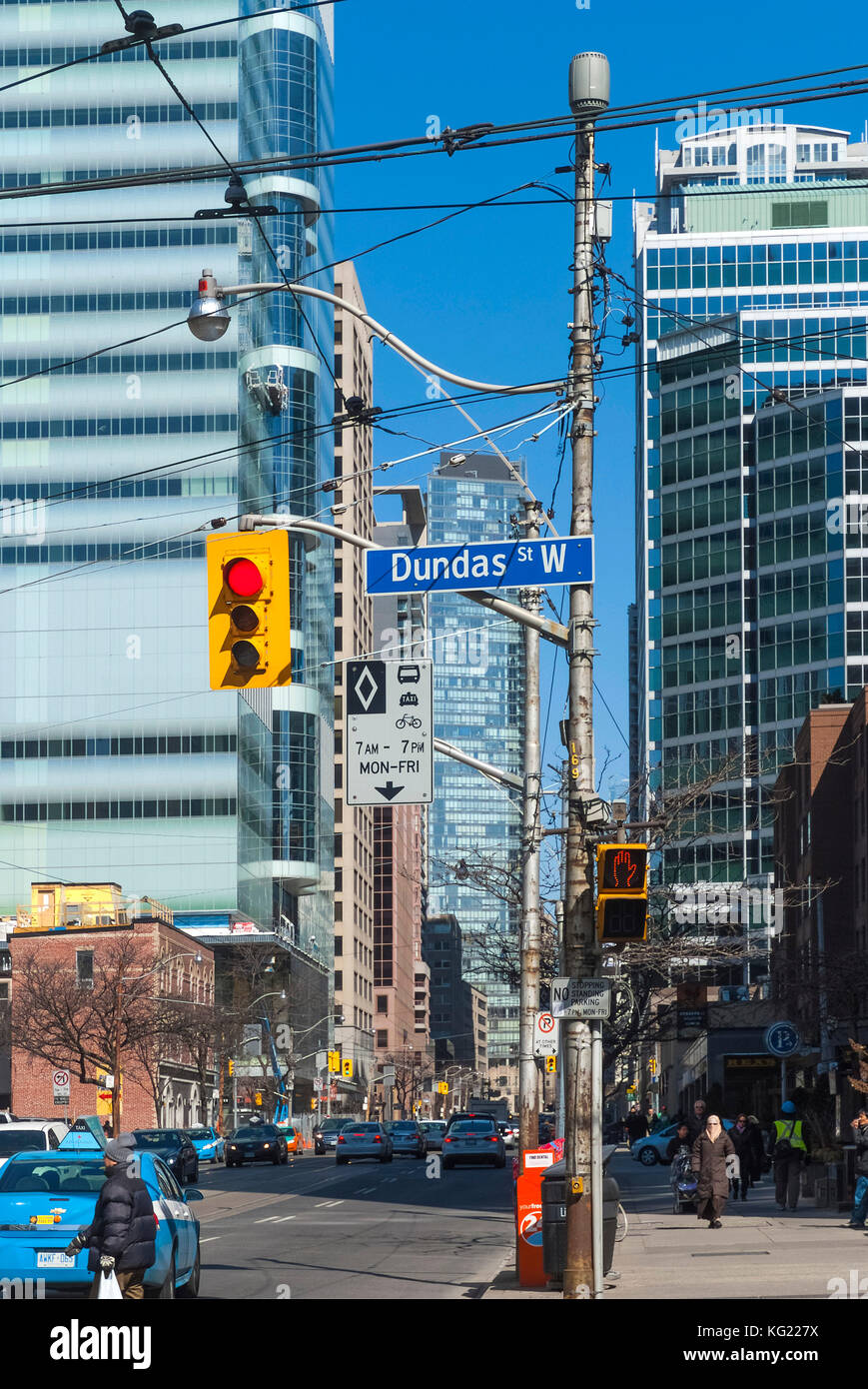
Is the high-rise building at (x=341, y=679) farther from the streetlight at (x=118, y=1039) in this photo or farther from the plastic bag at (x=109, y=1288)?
the plastic bag at (x=109, y=1288)

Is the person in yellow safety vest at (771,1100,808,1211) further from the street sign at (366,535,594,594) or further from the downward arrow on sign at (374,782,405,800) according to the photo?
the street sign at (366,535,594,594)

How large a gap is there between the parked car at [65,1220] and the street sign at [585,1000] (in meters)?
3.77

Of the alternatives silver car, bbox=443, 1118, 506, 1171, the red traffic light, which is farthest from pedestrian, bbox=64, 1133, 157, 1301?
→ silver car, bbox=443, 1118, 506, 1171

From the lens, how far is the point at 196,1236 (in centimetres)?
1666

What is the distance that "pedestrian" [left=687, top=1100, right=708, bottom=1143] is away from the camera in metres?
33.7

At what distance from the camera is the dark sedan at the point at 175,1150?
3991 centimetres

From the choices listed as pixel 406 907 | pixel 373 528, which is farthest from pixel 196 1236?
pixel 406 907

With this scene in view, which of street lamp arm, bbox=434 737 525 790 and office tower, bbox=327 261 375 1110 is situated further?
office tower, bbox=327 261 375 1110

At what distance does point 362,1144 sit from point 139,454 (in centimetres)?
6232

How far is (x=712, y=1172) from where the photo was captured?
26.4 meters

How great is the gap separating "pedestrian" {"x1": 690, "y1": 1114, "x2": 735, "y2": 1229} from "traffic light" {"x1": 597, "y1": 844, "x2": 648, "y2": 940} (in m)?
11.9

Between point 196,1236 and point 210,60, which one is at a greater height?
point 210,60
